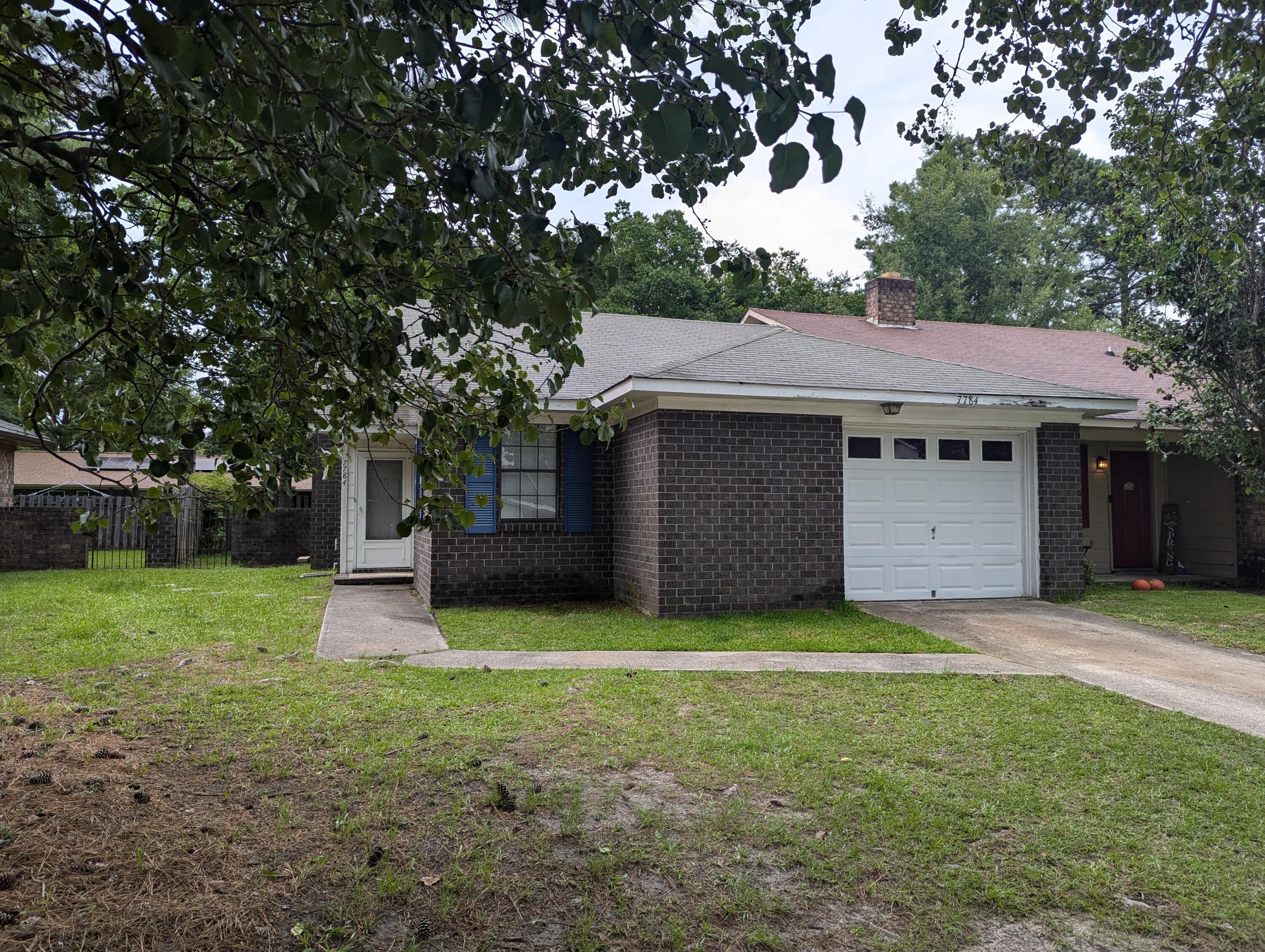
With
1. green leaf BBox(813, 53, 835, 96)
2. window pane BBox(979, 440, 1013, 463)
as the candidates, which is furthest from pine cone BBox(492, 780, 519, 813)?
window pane BBox(979, 440, 1013, 463)

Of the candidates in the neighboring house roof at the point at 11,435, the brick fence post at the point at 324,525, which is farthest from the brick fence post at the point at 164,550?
the brick fence post at the point at 324,525

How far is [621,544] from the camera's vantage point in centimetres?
1155

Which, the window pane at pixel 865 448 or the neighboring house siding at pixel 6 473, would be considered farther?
the neighboring house siding at pixel 6 473

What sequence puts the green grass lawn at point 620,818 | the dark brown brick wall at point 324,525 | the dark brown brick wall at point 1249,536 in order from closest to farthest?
the green grass lawn at point 620,818
the dark brown brick wall at point 1249,536
the dark brown brick wall at point 324,525

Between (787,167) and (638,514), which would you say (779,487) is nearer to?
(638,514)

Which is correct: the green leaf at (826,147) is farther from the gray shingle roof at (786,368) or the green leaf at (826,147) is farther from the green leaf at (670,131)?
the gray shingle roof at (786,368)

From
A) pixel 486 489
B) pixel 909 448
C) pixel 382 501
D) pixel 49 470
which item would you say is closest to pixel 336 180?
pixel 486 489

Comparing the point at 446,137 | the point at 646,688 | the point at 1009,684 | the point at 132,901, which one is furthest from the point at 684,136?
the point at 1009,684

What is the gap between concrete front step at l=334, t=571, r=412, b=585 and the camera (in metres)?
13.8

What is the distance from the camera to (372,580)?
13.8 meters

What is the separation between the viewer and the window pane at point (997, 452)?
1153cm

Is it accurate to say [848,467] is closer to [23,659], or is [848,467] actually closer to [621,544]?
[621,544]

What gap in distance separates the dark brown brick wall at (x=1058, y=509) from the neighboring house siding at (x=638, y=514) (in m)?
5.44

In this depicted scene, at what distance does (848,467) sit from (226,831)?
8.76 meters
